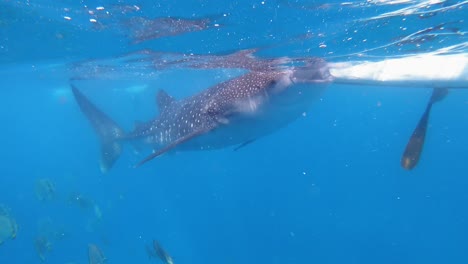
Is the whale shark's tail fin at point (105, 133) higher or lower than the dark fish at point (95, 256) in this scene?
higher

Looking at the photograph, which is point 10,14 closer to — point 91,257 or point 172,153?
point 172,153

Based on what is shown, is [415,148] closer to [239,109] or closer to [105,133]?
[239,109]

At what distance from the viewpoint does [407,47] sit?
12.7 m

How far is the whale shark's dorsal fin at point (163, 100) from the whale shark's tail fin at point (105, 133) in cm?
208

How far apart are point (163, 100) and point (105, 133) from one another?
9.44 ft

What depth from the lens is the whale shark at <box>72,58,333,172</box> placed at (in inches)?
257

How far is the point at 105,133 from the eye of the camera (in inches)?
482

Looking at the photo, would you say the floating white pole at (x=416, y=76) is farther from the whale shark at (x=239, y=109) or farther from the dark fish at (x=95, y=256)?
the dark fish at (x=95, y=256)

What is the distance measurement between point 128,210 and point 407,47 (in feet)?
156

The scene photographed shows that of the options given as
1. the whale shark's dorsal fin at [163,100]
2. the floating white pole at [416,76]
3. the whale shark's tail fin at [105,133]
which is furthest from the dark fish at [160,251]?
the floating white pole at [416,76]

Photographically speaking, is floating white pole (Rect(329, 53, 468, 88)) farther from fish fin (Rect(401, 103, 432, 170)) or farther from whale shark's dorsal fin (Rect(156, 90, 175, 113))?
whale shark's dorsal fin (Rect(156, 90, 175, 113))

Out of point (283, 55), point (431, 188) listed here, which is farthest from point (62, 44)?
point (431, 188)

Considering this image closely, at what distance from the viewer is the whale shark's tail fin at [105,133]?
1198 centimetres

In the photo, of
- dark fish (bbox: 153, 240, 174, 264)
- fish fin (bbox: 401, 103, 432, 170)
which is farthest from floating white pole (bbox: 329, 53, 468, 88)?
dark fish (bbox: 153, 240, 174, 264)
